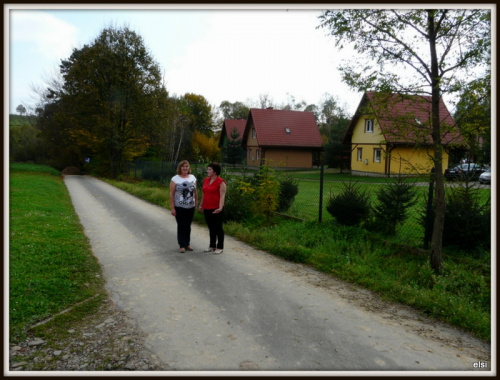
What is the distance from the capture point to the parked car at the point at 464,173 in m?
7.45

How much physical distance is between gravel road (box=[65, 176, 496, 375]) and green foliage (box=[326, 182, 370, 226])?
2.75 metres

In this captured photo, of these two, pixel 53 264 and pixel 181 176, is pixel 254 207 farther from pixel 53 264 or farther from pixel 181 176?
pixel 53 264

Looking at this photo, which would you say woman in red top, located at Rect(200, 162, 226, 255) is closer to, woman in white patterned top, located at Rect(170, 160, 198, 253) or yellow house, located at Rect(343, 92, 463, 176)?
woman in white patterned top, located at Rect(170, 160, 198, 253)

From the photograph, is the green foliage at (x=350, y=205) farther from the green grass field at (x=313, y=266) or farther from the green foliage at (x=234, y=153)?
the green foliage at (x=234, y=153)

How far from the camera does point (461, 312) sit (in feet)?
15.0

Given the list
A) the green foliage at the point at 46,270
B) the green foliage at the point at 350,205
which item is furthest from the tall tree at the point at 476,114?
the green foliage at the point at 46,270

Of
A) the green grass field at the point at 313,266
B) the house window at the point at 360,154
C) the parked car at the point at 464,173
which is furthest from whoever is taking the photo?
the house window at the point at 360,154

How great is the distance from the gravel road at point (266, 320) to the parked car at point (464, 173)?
11.1ft

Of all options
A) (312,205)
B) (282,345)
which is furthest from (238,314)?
(312,205)

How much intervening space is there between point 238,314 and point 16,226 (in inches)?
284

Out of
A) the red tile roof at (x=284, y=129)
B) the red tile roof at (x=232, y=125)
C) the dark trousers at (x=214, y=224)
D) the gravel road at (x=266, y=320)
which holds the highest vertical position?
the red tile roof at (x=232, y=125)

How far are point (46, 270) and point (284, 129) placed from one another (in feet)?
121

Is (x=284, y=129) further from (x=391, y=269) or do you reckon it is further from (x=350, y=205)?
(x=391, y=269)

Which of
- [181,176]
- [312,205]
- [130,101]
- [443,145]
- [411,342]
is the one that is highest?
[130,101]
